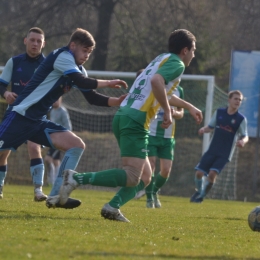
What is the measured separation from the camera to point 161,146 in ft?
35.0

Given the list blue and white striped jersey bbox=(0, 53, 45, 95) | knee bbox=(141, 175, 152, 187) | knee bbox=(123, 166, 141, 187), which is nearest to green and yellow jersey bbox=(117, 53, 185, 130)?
knee bbox=(123, 166, 141, 187)

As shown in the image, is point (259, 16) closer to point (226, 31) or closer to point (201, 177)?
point (226, 31)

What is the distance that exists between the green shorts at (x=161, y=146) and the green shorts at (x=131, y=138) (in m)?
3.88

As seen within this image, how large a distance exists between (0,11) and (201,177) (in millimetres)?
16148

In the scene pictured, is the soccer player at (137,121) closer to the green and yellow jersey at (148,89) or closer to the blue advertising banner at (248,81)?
the green and yellow jersey at (148,89)

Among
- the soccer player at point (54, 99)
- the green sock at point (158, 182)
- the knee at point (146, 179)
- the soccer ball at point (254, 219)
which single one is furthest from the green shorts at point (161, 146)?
the soccer ball at point (254, 219)

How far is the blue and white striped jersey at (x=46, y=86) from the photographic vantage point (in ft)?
23.1

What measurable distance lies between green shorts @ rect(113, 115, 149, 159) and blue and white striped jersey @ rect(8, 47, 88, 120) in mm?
772

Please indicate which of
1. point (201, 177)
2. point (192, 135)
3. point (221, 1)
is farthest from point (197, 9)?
point (201, 177)

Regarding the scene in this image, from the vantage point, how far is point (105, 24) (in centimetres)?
2791

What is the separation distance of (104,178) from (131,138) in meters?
0.44

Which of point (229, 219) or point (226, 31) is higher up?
point (226, 31)

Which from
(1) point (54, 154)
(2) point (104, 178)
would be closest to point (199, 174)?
(1) point (54, 154)

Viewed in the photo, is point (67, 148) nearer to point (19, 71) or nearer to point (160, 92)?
point (160, 92)
